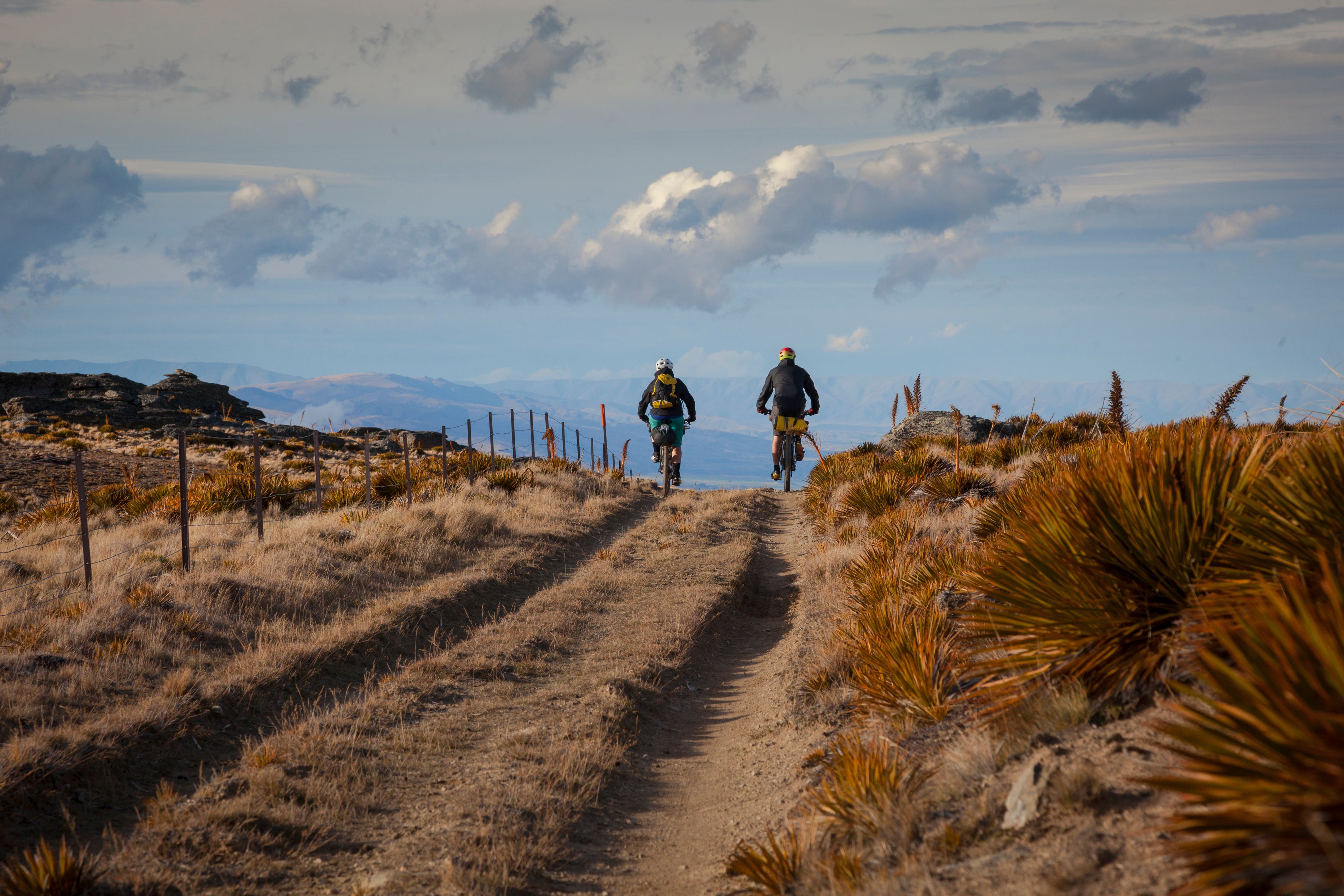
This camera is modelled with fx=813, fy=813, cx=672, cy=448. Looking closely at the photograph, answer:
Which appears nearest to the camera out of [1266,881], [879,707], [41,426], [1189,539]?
[1266,881]

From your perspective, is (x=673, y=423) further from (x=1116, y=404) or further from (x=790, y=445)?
(x=1116, y=404)

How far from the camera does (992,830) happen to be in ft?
10.2

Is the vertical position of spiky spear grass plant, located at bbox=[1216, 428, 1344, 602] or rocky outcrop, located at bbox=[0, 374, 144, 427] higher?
rocky outcrop, located at bbox=[0, 374, 144, 427]

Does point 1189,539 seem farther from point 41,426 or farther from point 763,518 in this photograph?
point 41,426

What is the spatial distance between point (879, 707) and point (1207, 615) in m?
2.06

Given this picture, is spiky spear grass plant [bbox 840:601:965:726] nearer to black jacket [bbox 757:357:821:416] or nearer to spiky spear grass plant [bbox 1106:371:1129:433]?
spiky spear grass plant [bbox 1106:371:1129:433]

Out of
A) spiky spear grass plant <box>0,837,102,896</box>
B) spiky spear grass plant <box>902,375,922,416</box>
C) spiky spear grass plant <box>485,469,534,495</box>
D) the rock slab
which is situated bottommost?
spiky spear grass plant <box>0,837,102,896</box>

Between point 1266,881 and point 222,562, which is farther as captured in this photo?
point 222,562

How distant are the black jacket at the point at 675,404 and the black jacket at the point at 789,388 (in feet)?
5.24

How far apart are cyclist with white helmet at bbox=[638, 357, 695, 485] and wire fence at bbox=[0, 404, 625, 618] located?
3086mm

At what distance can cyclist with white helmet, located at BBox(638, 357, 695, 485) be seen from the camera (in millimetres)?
17641

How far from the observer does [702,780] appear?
17.6ft

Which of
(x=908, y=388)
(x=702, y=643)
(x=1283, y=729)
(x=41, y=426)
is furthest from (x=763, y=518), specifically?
(x=41, y=426)

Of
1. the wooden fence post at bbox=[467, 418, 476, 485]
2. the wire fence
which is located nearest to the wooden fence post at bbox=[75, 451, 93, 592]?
the wire fence
